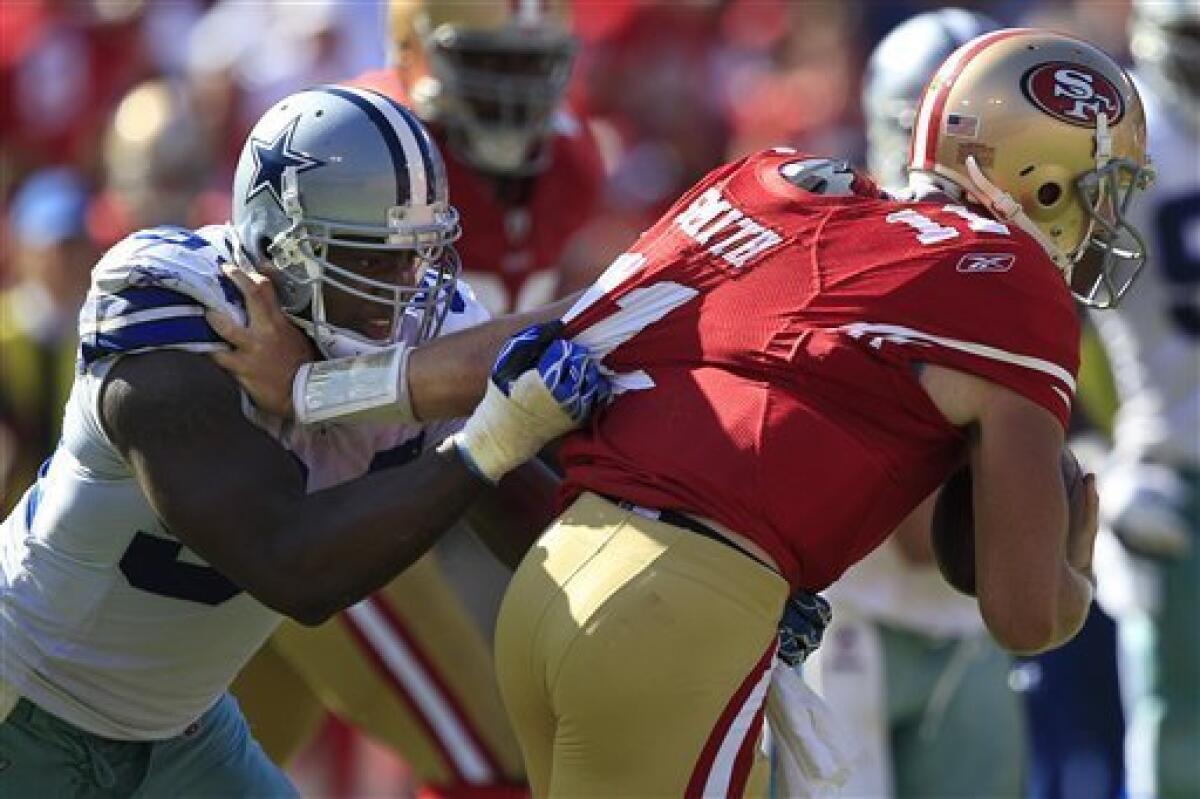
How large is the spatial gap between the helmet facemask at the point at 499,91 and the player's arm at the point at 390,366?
2122 millimetres

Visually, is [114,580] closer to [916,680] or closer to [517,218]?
[916,680]

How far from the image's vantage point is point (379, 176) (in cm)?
420

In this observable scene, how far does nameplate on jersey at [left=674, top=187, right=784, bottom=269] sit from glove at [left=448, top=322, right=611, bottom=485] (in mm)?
225

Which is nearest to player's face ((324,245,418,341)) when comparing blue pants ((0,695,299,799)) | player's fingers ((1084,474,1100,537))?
blue pants ((0,695,299,799))

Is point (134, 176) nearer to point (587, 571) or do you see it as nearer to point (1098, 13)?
point (1098, 13)

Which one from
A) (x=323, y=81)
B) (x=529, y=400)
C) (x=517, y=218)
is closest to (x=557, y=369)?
(x=529, y=400)

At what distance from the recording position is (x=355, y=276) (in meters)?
4.18

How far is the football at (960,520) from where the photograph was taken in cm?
405

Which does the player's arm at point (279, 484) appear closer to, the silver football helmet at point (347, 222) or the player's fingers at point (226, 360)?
the player's fingers at point (226, 360)

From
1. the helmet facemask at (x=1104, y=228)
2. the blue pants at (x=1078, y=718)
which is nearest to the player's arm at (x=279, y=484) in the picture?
the helmet facemask at (x=1104, y=228)

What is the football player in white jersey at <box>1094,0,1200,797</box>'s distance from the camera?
6469 millimetres

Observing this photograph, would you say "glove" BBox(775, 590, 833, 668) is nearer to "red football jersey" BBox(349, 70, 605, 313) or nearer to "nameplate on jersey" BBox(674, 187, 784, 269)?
"nameplate on jersey" BBox(674, 187, 784, 269)

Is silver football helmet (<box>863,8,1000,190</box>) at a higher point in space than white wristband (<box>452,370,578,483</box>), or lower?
lower

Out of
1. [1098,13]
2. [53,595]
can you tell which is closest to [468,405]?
[53,595]
